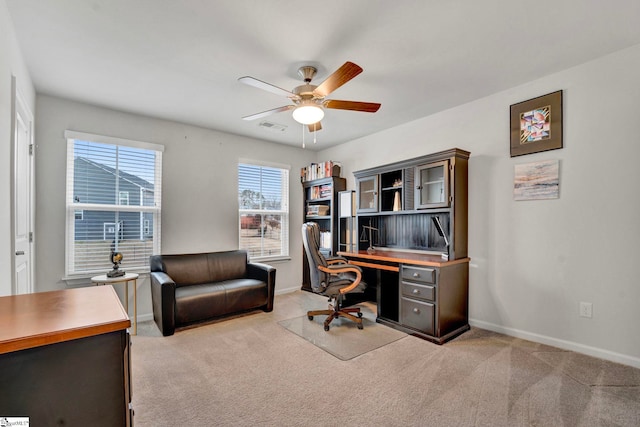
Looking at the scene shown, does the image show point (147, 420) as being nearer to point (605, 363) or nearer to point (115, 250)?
point (115, 250)

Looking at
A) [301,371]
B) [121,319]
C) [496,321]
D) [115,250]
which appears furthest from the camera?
[115,250]

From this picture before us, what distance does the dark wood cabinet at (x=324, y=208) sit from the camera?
188 inches

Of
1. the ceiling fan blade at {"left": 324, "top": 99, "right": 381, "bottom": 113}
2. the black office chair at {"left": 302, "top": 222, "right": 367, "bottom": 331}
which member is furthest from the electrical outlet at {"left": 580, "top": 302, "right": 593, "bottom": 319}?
the ceiling fan blade at {"left": 324, "top": 99, "right": 381, "bottom": 113}

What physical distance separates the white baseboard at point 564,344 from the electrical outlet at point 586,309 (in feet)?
0.89

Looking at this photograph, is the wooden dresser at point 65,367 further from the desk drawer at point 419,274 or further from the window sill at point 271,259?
the window sill at point 271,259

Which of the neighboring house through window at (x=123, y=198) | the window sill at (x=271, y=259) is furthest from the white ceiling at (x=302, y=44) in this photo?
the window sill at (x=271, y=259)

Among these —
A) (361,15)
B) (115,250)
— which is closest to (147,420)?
(115,250)

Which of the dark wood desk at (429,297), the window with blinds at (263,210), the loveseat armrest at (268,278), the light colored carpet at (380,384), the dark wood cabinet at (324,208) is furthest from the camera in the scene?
the dark wood cabinet at (324,208)

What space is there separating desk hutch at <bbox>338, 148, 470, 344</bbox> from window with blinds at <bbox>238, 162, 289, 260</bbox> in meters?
1.50

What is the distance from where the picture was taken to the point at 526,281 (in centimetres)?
294

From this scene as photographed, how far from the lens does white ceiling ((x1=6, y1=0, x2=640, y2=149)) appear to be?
1.90 m

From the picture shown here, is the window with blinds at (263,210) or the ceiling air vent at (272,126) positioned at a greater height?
the ceiling air vent at (272,126)

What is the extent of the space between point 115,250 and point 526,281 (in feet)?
14.9

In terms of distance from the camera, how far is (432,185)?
3.34 meters
